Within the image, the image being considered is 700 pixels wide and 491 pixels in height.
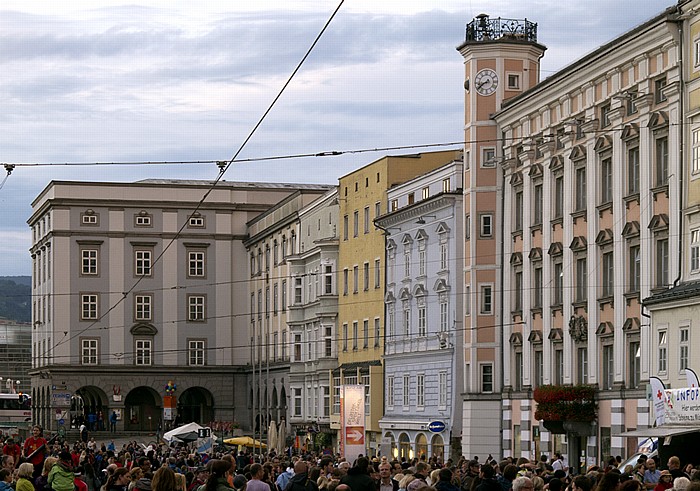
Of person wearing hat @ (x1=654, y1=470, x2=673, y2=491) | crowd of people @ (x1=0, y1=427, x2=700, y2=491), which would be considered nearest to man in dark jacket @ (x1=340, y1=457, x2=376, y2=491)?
crowd of people @ (x1=0, y1=427, x2=700, y2=491)

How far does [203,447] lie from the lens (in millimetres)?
60375

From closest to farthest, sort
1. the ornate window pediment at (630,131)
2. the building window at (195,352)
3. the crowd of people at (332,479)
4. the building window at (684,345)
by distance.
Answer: the crowd of people at (332,479) → the building window at (684,345) → the ornate window pediment at (630,131) → the building window at (195,352)

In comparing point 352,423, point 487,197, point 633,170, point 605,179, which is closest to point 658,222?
point 633,170

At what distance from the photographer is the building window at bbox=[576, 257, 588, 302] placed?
51.8m

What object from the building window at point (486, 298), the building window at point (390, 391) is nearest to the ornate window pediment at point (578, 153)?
the building window at point (486, 298)

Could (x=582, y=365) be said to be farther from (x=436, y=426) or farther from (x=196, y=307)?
(x=196, y=307)

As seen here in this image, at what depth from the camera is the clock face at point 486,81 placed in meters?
60.6

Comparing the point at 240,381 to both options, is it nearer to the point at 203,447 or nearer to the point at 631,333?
the point at 203,447

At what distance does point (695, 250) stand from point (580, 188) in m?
9.84

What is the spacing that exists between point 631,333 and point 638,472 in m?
22.4

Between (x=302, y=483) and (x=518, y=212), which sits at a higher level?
(x=518, y=212)

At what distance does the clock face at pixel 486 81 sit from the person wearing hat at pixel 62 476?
41350 mm

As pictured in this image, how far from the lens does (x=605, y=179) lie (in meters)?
50.6

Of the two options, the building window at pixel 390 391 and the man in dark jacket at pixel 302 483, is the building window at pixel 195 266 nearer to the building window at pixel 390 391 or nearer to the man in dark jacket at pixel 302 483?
the building window at pixel 390 391
